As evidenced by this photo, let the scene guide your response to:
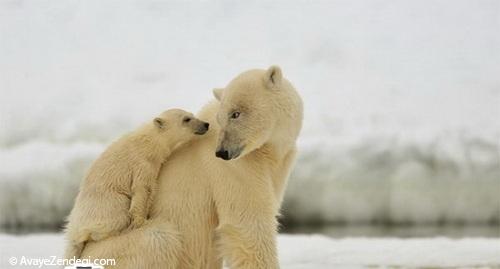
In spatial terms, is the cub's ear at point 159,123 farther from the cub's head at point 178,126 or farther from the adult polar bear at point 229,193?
the adult polar bear at point 229,193

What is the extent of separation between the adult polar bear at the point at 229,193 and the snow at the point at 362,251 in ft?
4.14

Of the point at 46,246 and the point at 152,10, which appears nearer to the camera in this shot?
the point at 46,246

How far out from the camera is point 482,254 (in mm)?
3656

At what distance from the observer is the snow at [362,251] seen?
11.1 feet

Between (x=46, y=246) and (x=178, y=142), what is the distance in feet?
5.08

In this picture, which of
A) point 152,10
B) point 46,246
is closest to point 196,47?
point 152,10

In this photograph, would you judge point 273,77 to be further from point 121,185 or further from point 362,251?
point 362,251

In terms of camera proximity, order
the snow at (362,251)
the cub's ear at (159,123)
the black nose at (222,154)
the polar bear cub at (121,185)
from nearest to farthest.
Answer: the black nose at (222,154) < the polar bear cub at (121,185) < the cub's ear at (159,123) < the snow at (362,251)

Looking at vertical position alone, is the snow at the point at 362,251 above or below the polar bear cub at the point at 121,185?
below

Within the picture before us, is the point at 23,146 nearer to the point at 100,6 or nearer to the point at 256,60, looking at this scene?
the point at 100,6

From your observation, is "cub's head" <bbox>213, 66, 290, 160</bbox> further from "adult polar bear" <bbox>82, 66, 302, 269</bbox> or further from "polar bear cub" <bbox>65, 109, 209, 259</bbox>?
"polar bear cub" <bbox>65, 109, 209, 259</bbox>

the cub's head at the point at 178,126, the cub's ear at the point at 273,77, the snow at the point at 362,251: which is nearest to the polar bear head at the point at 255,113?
the cub's ear at the point at 273,77

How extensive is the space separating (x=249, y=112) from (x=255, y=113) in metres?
0.02

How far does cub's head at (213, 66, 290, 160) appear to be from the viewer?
1974 millimetres
